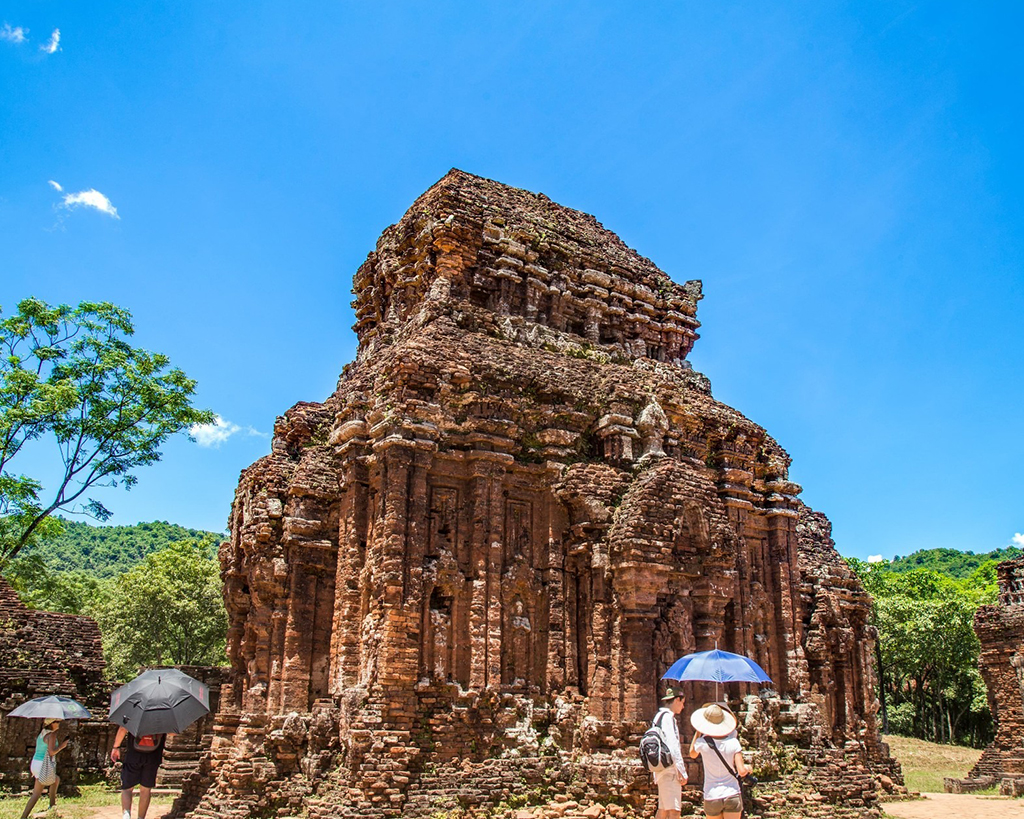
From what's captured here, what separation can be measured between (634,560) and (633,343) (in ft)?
25.8

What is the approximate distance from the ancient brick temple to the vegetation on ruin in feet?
97.0

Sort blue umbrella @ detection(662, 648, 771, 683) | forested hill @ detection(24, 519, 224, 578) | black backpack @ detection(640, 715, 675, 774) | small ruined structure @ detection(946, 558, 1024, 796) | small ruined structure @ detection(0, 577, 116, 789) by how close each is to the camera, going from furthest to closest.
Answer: forested hill @ detection(24, 519, 224, 578), small ruined structure @ detection(946, 558, 1024, 796), small ruined structure @ detection(0, 577, 116, 789), blue umbrella @ detection(662, 648, 771, 683), black backpack @ detection(640, 715, 675, 774)

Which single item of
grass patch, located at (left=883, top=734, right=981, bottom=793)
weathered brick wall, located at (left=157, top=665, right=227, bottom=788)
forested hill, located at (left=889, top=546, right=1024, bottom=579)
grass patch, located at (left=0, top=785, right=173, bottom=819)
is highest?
forested hill, located at (left=889, top=546, right=1024, bottom=579)

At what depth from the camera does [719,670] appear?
1184 centimetres

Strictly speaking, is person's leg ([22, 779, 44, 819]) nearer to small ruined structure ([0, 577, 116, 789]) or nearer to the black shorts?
the black shorts

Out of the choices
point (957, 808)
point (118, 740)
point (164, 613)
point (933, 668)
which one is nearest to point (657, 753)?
point (118, 740)

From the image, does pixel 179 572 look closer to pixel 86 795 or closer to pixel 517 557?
pixel 86 795

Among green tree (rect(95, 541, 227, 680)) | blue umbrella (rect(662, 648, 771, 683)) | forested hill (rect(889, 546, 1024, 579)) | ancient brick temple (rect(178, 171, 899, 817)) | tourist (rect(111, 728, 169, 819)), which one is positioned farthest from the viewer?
forested hill (rect(889, 546, 1024, 579))

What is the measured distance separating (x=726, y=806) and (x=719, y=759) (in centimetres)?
49

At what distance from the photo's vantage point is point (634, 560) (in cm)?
1509

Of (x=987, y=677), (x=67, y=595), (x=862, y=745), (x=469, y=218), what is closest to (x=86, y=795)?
(x=469, y=218)

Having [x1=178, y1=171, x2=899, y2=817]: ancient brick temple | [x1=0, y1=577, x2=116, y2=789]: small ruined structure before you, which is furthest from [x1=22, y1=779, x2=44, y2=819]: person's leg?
[x1=0, y1=577, x2=116, y2=789]: small ruined structure

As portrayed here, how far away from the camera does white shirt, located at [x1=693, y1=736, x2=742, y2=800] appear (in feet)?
31.4

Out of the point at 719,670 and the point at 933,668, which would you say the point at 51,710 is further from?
the point at 933,668
